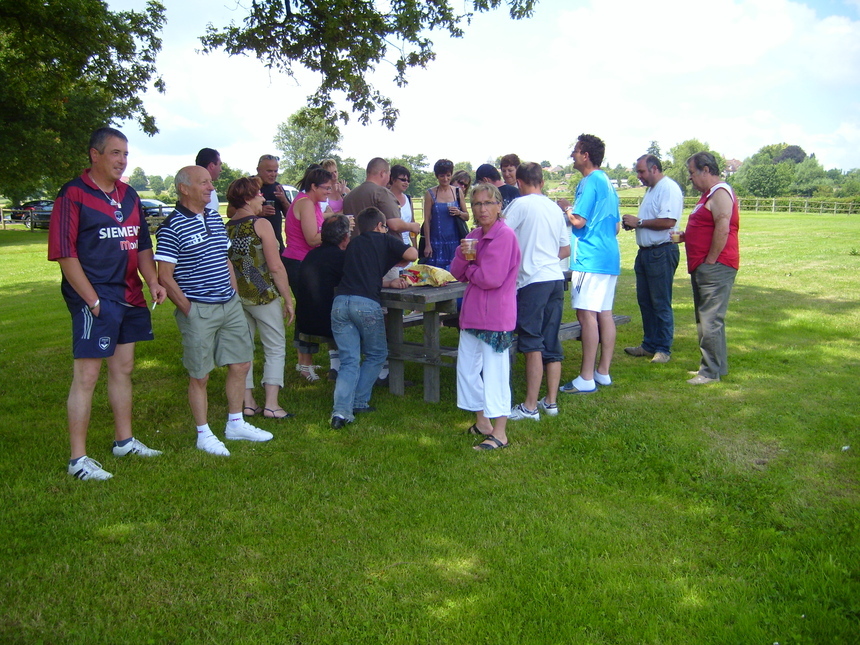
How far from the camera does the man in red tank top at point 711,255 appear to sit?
6.27 meters

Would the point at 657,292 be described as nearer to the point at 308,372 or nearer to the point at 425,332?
the point at 425,332

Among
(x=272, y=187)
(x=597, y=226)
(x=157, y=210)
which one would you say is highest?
(x=157, y=210)

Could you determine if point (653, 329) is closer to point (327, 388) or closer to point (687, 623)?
point (327, 388)

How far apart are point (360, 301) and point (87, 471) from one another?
2.24 metres

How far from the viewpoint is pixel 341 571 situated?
3.39 m

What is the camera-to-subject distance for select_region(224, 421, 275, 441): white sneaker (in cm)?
520

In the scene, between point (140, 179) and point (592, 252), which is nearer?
point (592, 252)

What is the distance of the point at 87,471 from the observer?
14.6 feet

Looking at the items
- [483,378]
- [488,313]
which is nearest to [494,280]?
[488,313]

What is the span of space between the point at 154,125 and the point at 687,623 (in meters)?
11.5

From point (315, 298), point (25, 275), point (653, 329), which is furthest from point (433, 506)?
point (25, 275)

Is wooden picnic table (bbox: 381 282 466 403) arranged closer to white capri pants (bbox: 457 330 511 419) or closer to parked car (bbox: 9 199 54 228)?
white capri pants (bbox: 457 330 511 419)

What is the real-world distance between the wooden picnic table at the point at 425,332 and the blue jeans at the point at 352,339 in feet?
0.91

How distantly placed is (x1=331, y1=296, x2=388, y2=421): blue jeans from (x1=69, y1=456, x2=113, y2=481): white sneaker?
1705 millimetres
